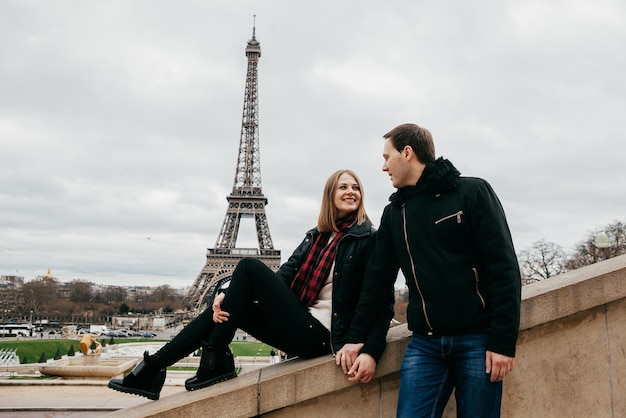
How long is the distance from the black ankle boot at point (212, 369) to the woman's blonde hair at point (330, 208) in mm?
1035

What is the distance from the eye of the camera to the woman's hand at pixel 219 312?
120 inches

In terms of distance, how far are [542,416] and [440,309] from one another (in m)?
1.27

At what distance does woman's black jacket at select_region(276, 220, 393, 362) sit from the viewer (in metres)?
2.75

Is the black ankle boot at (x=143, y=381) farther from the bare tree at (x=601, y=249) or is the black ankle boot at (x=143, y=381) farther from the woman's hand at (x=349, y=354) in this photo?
the bare tree at (x=601, y=249)

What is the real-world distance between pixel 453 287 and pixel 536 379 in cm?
115

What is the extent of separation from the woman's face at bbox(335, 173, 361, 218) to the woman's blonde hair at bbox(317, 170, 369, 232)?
1.1 inches

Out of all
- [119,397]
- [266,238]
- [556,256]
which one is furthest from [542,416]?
[266,238]

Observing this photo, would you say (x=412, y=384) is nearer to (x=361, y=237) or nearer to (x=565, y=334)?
(x=361, y=237)

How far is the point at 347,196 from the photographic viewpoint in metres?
3.33

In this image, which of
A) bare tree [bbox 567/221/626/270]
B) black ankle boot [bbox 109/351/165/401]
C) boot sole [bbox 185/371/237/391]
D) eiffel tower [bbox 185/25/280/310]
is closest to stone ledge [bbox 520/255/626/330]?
boot sole [bbox 185/371/237/391]

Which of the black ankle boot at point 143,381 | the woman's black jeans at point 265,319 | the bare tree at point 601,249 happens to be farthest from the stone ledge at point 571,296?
the bare tree at point 601,249

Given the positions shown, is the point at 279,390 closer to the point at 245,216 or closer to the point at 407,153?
the point at 407,153

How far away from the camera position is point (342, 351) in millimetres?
2766

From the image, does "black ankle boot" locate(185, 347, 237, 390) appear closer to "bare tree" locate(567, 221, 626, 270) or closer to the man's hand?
the man's hand
